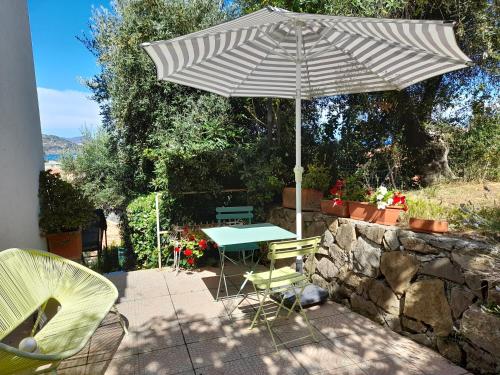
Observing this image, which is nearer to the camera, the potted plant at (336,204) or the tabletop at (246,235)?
the tabletop at (246,235)

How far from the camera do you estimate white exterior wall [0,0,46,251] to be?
3.23 m

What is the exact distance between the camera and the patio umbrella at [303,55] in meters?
2.85

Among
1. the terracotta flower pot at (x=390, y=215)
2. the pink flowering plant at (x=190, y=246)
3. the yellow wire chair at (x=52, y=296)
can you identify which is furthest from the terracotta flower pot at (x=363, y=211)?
the yellow wire chair at (x=52, y=296)

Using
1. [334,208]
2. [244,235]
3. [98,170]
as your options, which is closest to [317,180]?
[334,208]

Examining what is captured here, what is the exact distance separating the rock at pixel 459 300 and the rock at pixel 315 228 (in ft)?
5.97

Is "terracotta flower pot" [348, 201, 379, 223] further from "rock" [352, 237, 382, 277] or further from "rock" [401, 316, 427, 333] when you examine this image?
"rock" [401, 316, 427, 333]

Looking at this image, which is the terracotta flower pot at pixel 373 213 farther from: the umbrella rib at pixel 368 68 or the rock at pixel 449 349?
the umbrella rib at pixel 368 68

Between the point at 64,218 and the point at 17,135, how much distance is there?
1.10 m

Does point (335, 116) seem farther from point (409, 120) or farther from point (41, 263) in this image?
point (41, 263)

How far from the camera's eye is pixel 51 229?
4.05m

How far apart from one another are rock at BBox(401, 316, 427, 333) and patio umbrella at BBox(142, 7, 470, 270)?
137 centimetres

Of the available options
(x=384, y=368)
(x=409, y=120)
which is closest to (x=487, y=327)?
(x=384, y=368)

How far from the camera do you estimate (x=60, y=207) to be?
13.6ft

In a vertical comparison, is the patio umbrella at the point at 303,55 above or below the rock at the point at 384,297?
above
